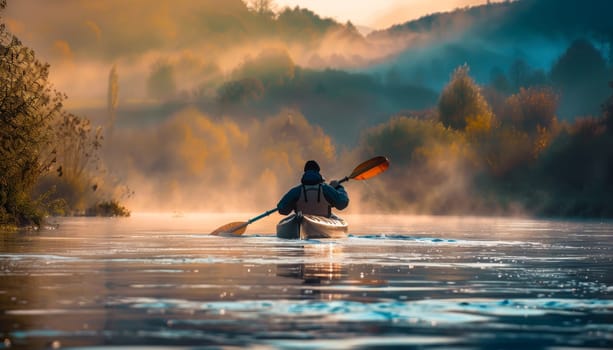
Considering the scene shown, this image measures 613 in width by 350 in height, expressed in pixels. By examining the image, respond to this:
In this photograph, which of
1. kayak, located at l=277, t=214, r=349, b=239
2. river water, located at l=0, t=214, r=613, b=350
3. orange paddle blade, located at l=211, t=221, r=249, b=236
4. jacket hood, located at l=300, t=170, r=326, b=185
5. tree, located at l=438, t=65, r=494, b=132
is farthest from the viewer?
tree, located at l=438, t=65, r=494, b=132

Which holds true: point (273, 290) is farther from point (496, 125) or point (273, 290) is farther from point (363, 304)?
point (496, 125)

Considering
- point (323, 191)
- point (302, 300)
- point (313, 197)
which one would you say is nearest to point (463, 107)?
point (313, 197)

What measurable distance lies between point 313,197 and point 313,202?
0.24 meters

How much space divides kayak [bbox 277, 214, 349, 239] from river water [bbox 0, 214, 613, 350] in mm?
10483

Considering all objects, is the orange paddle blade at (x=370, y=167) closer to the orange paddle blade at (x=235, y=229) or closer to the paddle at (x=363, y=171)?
the paddle at (x=363, y=171)

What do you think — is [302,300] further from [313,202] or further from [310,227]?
[313,202]

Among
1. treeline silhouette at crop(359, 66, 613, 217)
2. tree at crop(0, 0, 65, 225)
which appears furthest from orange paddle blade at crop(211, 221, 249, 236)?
treeline silhouette at crop(359, 66, 613, 217)

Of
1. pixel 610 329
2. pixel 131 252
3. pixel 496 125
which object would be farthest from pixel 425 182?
pixel 610 329

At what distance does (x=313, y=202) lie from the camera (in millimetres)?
47344

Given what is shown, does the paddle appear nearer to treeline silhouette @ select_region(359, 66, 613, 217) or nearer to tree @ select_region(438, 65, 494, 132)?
treeline silhouette @ select_region(359, 66, 613, 217)

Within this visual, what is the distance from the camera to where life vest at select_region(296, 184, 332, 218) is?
154ft

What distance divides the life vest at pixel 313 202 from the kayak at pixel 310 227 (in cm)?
41

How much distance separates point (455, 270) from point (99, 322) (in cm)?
1289

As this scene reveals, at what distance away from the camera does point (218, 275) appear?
25.0m
